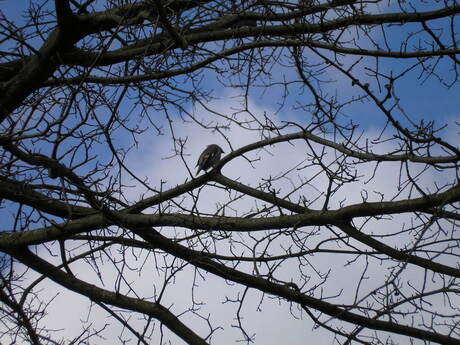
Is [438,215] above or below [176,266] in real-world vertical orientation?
above

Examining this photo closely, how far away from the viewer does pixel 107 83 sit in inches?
178

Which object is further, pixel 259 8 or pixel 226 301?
pixel 259 8

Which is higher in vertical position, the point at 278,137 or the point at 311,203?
the point at 278,137

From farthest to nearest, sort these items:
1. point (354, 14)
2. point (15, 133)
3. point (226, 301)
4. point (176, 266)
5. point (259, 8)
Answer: point (259, 8) → point (354, 14) → point (226, 301) → point (176, 266) → point (15, 133)

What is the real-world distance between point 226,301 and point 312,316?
2.27ft

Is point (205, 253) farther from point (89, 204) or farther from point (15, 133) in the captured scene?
point (15, 133)

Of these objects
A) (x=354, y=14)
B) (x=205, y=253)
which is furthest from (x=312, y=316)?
(x=354, y=14)

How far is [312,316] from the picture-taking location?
14.0ft

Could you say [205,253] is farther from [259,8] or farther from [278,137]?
[259,8]

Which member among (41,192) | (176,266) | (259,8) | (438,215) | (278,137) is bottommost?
(176,266)

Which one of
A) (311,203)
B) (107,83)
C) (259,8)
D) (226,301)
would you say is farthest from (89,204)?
(259,8)

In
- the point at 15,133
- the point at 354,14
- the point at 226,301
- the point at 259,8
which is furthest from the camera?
the point at 259,8

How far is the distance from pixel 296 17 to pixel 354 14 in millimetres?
506

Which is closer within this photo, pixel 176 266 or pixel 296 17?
pixel 176 266
